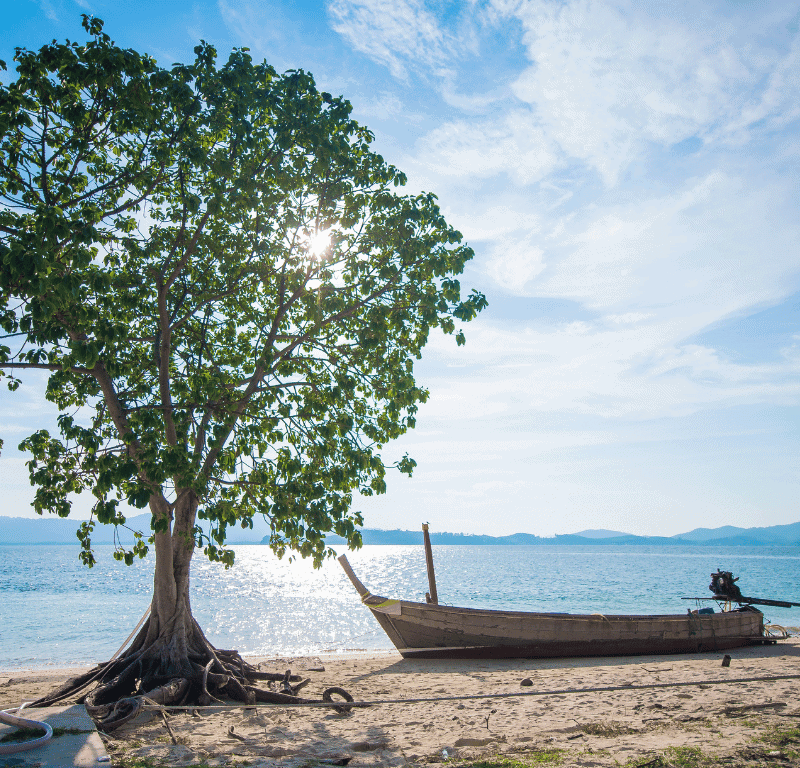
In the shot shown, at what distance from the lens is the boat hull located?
17.6 metres

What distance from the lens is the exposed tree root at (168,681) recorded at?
1041cm

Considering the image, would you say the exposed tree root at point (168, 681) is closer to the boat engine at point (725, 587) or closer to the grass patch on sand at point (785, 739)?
the grass patch on sand at point (785, 739)

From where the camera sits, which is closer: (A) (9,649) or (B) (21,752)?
(B) (21,752)

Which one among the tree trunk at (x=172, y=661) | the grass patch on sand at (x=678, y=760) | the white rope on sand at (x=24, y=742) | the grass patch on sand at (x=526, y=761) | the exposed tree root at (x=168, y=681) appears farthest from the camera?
the tree trunk at (x=172, y=661)

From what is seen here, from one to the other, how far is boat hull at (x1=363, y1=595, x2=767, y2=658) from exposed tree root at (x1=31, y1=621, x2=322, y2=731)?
6257mm

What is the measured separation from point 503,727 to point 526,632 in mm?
9030

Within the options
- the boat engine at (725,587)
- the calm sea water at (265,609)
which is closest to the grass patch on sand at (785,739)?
the boat engine at (725,587)

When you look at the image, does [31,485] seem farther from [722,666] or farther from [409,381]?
[722,666]

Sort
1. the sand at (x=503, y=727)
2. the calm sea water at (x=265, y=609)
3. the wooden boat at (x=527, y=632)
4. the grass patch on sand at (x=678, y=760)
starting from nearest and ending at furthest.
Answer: the grass patch on sand at (x=678, y=760) → the sand at (x=503, y=727) → the wooden boat at (x=527, y=632) → the calm sea water at (x=265, y=609)

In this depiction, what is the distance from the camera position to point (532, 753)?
7.36m

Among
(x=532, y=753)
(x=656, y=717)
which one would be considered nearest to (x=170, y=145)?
(x=532, y=753)

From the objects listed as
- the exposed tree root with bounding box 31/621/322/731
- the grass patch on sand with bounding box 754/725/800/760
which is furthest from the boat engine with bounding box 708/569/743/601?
the exposed tree root with bounding box 31/621/322/731

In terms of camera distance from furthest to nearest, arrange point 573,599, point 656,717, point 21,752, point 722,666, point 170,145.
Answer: point 573,599
point 722,666
point 170,145
point 656,717
point 21,752

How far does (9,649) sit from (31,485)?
19313mm
